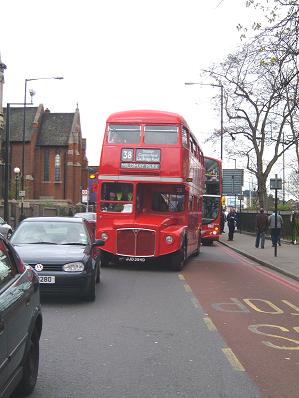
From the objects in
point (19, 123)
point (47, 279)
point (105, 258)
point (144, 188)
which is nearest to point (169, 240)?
point (144, 188)

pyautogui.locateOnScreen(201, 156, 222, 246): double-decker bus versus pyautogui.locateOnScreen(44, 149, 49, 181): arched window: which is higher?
pyautogui.locateOnScreen(44, 149, 49, 181): arched window

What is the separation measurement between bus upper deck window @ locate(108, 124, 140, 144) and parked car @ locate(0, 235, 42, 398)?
1074 cm

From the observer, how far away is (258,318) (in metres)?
8.55

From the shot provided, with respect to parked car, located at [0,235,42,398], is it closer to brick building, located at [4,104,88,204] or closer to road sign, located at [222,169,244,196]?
road sign, located at [222,169,244,196]

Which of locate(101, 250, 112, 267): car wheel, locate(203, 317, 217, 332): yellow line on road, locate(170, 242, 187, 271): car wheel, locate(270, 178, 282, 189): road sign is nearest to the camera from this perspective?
locate(203, 317, 217, 332): yellow line on road

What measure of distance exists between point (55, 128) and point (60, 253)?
221ft

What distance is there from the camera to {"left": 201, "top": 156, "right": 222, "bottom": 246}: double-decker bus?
28.1 meters

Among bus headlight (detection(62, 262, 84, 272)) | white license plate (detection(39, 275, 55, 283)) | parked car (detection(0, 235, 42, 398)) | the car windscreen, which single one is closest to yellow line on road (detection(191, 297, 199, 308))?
bus headlight (detection(62, 262, 84, 272))

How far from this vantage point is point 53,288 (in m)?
8.97

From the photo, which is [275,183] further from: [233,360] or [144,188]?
[233,360]

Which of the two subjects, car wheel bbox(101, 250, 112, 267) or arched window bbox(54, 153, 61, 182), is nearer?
car wheel bbox(101, 250, 112, 267)

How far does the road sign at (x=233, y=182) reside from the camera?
44.4 metres

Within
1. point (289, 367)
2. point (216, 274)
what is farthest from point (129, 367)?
point (216, 274)

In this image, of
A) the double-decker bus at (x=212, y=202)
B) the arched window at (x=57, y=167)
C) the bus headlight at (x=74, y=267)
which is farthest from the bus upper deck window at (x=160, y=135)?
the arched window at (x=57, y=167)
